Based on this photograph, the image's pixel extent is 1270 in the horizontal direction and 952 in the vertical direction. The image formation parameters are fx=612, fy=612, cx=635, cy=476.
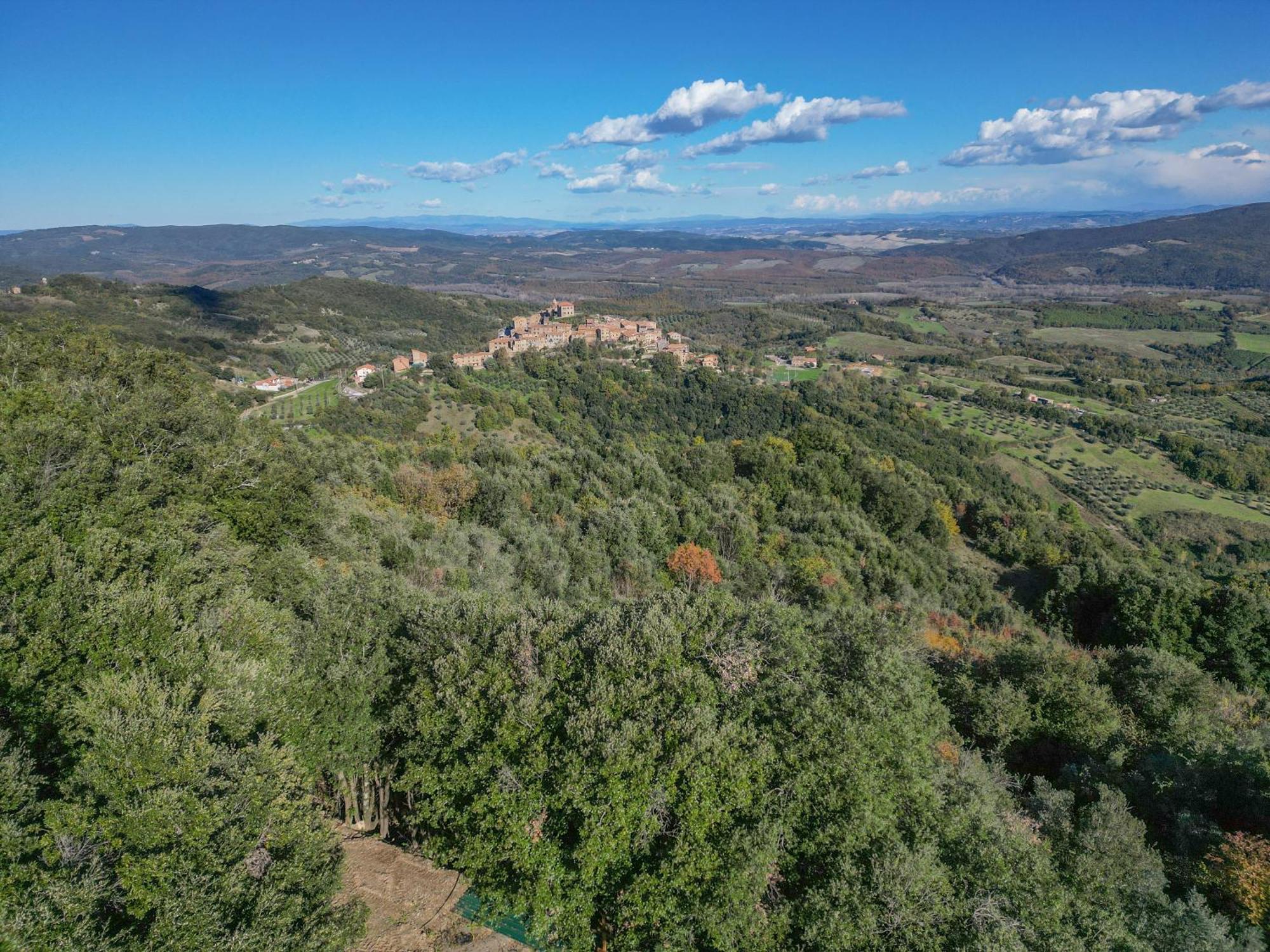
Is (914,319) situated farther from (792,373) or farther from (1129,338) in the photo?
(792,373)

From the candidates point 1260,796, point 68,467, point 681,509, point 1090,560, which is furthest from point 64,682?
point 1090,560

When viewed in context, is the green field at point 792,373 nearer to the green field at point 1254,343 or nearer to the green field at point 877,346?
the green field at point 877,346

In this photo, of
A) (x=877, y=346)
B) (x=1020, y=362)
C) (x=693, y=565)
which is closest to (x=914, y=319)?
(x=877, y=346)

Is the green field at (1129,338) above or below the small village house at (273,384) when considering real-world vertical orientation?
above

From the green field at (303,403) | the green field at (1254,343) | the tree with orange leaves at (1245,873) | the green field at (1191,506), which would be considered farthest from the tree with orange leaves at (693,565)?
the green field at (1254,343)

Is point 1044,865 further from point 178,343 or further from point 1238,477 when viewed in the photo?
point 178,343

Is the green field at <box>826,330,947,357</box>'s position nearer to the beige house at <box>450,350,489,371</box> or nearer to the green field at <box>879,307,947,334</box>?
the green field at <box>879,307,947,334</box>
